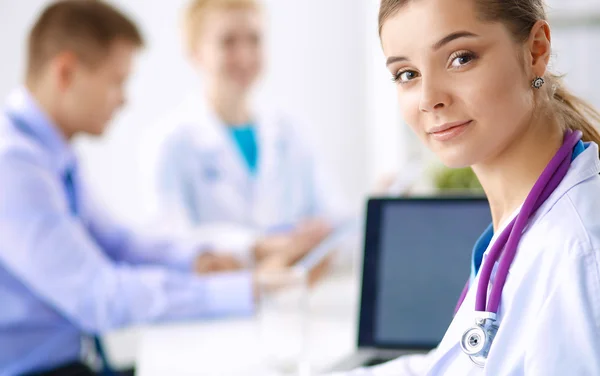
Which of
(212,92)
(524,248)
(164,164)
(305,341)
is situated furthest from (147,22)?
(524,248)

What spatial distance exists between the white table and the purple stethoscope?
2.67ft

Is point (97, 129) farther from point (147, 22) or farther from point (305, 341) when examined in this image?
point (147, 22)

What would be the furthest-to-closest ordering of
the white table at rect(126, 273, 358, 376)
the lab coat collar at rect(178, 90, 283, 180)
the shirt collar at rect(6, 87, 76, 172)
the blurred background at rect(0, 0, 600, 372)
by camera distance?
1. the blurred background at rect(0, 0, 600, 372)
2. the lab coat collar at rect(178, 90, 283, 180)
3. the shirt collar at rect(6, 87, 76, 172)
4. the white table at rect(126, 273, 358, 376)

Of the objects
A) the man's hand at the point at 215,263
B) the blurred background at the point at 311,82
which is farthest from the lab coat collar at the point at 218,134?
the man's hand at the point at 215,263

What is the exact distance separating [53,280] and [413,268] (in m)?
0.87

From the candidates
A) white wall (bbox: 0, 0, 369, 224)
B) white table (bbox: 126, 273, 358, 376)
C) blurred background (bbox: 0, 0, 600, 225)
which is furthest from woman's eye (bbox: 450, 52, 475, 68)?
white wall (bbox: 0, 0, 369, 224)

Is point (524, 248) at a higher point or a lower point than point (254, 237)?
higher

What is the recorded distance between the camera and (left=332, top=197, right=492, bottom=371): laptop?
4.58 feet

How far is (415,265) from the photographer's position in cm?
142

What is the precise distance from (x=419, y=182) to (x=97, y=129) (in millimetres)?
1063

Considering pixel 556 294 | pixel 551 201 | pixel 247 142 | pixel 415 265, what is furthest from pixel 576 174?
pixel 247 142

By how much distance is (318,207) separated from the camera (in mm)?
3229

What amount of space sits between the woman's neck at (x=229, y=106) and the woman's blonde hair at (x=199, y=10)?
0.80ft

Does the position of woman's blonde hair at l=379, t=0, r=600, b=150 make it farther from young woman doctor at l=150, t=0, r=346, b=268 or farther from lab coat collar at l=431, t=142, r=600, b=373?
young woman doctor at l=150, t=0, r=346, b=268
